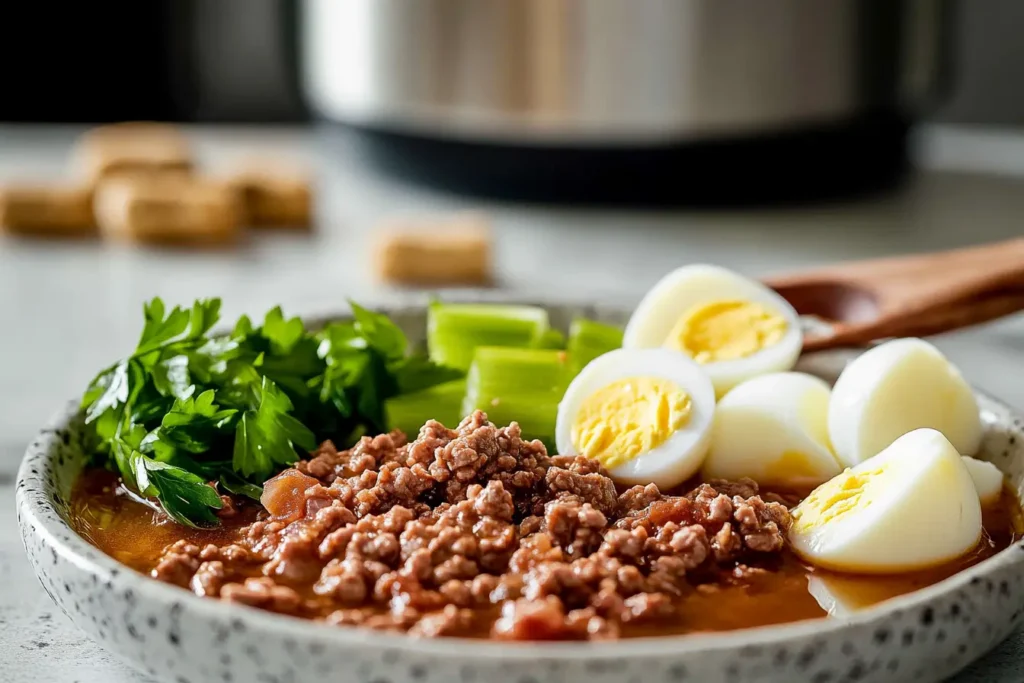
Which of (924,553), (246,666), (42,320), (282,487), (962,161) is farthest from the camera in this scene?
(962,161)

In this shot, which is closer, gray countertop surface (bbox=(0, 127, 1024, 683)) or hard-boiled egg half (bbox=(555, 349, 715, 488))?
hard-boiled egg half (bbox=(555, 349, 715, 488))

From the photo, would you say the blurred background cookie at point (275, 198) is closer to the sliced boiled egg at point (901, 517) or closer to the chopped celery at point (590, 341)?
the chopped celery at point (590, 341)

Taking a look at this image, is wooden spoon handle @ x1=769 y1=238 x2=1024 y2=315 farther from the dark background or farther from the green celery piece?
the dark background

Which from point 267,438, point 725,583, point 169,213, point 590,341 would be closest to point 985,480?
point 725,583

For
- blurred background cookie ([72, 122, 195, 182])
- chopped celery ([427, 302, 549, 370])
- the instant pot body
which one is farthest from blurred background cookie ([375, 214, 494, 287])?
chopped celery ([427, 302, 549, 370])

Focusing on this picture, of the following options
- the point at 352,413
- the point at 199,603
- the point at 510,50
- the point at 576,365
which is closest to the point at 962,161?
the point at 510,50

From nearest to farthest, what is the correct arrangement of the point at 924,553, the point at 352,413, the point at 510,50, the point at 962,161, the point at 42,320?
the point at 924,553 < the point at 352,413 < the point at 42,320 < the point at 510,50 < the point at 962,161

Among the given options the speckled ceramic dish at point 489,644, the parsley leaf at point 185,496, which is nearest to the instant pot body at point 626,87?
the parsley leaf at point 185,496

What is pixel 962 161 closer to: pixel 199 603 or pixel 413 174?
pixel 413 174
